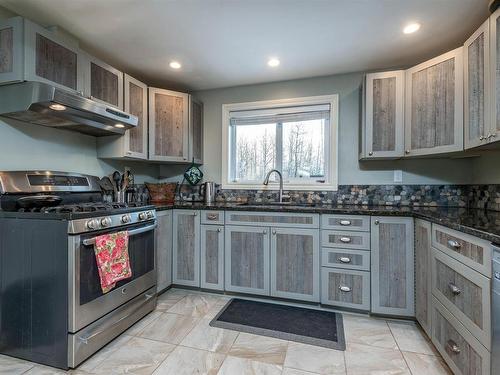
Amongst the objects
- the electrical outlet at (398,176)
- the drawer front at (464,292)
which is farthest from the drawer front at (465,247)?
the electrical outlet at (398,176)

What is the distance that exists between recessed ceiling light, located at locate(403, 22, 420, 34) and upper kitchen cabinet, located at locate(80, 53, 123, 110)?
8.04 feet

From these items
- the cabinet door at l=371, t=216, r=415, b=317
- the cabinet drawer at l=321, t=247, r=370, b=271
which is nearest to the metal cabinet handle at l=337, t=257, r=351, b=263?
the cabinet drawer at l=321, t=247, r=370, b=271

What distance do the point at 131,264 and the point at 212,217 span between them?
0.84m

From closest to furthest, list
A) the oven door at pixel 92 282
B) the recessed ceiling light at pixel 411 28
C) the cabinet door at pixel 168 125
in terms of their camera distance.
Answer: the oven door at pixel 92 282 → the recessed ceiling light at pixel 411 28 → the cabinet door at pixel 168 125

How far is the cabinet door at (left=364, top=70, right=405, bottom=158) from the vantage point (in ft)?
7.68

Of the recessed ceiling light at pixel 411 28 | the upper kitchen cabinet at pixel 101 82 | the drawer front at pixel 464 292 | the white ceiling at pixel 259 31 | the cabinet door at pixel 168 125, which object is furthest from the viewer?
the cabinet door at pixel 168 125

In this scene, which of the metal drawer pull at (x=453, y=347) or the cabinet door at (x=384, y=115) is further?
the cabinet door at (x=384, y=115)

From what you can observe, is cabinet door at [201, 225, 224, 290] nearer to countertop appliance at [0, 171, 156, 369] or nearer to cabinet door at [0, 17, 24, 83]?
countertop appliance at [0, 171, 156, 369]

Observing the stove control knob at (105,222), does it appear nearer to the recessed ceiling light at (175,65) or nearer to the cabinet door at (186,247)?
the cabinet door at (186,247)

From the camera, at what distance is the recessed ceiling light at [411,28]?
194cm

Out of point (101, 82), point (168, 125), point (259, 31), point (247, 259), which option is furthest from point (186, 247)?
point (259, 31)

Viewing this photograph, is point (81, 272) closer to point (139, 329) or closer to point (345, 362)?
point (139, 329)

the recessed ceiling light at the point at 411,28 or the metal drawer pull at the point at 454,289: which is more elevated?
the recessed ceiling light at the point at 411,28

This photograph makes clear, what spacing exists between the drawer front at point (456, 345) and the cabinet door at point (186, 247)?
6.48 feet
